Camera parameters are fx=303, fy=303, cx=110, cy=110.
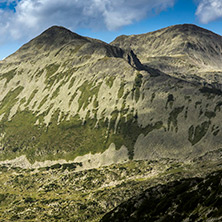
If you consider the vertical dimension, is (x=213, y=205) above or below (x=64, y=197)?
above

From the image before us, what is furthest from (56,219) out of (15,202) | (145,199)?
(145,199)

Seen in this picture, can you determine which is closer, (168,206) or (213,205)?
(213,205)

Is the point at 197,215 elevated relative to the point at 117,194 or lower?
elevated

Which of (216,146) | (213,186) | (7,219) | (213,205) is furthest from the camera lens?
(216,146)

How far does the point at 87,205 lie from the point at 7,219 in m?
45.1

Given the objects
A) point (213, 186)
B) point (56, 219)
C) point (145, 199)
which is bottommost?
point (56, 219)

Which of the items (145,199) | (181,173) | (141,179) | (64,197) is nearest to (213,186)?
(145,199)

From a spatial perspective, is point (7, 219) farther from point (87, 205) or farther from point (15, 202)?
point (87, 205)

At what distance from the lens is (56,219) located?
157 metres

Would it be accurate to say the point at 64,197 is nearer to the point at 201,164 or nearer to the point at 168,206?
the point at 201,164

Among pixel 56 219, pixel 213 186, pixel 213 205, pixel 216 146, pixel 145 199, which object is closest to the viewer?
pixel 213 205

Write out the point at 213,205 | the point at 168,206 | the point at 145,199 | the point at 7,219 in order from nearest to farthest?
the point at 213,205, the point at 168,206, the point at 145,199, the point at 7,219

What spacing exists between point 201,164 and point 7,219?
114m

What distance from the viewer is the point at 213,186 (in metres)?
76.4
